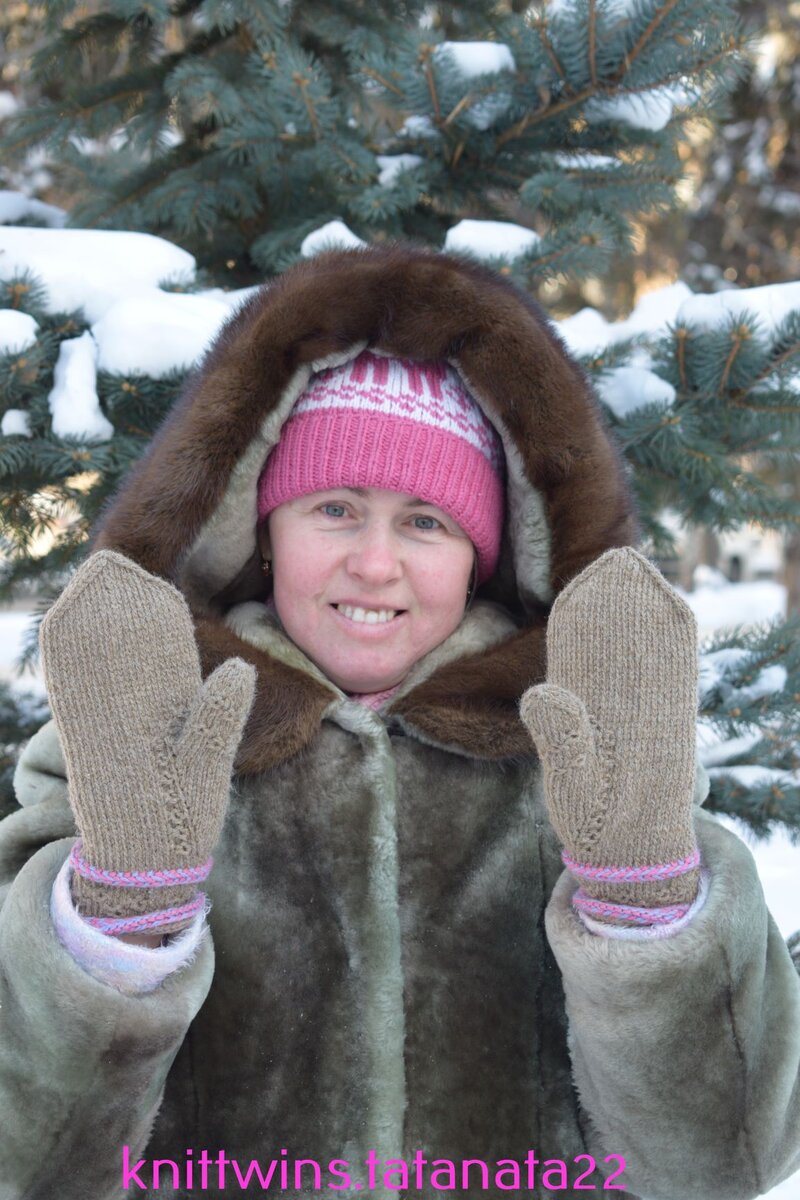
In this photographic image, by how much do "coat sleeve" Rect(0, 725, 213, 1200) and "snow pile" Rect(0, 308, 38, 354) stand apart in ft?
3.35

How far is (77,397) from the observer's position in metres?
1.89

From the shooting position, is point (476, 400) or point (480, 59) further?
point (480, 59)

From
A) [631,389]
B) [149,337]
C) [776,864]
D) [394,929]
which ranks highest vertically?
[149,337]

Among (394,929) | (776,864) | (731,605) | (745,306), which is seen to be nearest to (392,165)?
(745,306)

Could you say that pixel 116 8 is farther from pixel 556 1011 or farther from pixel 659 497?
pixel 556 1011

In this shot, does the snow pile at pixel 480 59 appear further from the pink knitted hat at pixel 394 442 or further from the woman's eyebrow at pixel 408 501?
the woman's eyebrow at pixel 408 501

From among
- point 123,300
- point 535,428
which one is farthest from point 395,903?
point 123,300

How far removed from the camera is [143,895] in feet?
3.88

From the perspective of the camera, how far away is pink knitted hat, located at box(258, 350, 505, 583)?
1.50m

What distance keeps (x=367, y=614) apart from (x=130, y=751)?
0.46 metres

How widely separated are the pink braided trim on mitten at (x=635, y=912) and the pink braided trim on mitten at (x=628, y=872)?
37 mm

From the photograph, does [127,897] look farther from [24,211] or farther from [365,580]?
[24,211]

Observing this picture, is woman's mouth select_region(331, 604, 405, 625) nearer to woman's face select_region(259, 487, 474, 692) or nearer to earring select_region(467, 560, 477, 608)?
woman's face select_region(259, 487, 474, 692)

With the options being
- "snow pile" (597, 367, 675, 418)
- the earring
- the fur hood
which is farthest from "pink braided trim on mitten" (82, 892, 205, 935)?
"snow pile" (597, 367, 675, 418)
